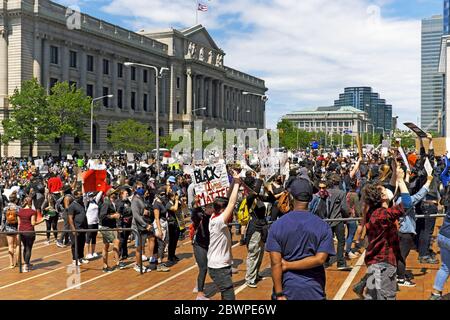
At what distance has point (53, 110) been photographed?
161 feet

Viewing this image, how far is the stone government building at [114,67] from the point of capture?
53.4 metres

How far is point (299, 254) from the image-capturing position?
4.49 metres

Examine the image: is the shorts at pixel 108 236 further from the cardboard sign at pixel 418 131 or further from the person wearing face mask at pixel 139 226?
the cardboard sign at pixel 418 131

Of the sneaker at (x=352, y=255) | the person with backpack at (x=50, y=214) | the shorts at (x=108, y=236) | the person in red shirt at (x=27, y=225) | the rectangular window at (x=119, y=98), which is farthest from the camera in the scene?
the rectangular window at (x=119, y=98)

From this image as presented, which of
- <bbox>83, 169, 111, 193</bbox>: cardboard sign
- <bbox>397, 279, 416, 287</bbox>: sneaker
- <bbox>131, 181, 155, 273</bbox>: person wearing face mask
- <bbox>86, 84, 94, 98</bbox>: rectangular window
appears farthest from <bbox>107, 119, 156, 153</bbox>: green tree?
<bbox>397, 279, 416, 287</bbox>: sneaker

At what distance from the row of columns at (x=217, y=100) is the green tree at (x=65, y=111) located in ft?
127

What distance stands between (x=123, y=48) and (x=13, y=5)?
21052mm

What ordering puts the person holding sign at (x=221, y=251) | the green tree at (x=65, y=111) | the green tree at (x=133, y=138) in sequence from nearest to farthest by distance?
the person holding sign at (x=221, y=251)
the green tree at (x=65, y=111)
the green tree at (x=133, y=138)

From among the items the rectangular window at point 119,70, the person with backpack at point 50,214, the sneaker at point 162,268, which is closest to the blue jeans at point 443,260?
the sneaker at point 162,268

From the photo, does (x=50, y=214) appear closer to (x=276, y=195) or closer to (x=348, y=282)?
(x=276, y=195)

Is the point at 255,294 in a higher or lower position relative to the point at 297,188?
lower

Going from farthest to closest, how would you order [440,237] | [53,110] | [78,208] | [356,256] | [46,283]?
[53,110], [78,208], [356,256], [46,283], [440,237]
